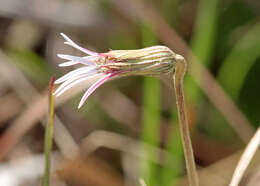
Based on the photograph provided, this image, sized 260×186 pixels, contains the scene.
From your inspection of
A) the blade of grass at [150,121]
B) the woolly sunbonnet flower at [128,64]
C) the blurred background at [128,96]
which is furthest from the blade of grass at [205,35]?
the woolly sunbonnet flower at [128,64]

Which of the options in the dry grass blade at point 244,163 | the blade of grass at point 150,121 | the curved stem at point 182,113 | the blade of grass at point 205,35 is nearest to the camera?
the curved stem at point 182,113

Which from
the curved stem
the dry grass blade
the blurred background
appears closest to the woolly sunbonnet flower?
the curved stem

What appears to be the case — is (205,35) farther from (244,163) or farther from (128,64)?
(128,64)

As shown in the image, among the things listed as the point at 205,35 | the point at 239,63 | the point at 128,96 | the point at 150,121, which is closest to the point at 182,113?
the point at 150,121

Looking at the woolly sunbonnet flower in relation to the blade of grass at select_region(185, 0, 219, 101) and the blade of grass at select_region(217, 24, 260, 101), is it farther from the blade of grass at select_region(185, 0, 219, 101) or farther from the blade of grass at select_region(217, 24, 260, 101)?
the blade of grass at select_region(217, 24, 260, 101)

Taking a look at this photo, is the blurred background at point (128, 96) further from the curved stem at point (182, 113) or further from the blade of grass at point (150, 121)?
the curved stem at point (182, 113)

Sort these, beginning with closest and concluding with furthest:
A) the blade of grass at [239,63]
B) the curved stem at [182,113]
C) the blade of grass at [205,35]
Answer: the curved stem at [182,113]
the blade of grass at [205,35]
the blade of grass at [239,63]

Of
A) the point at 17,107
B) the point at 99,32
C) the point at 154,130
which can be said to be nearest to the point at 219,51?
the point at 99,32

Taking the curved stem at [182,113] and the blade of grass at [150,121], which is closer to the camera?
the curved stem at [182,113]
